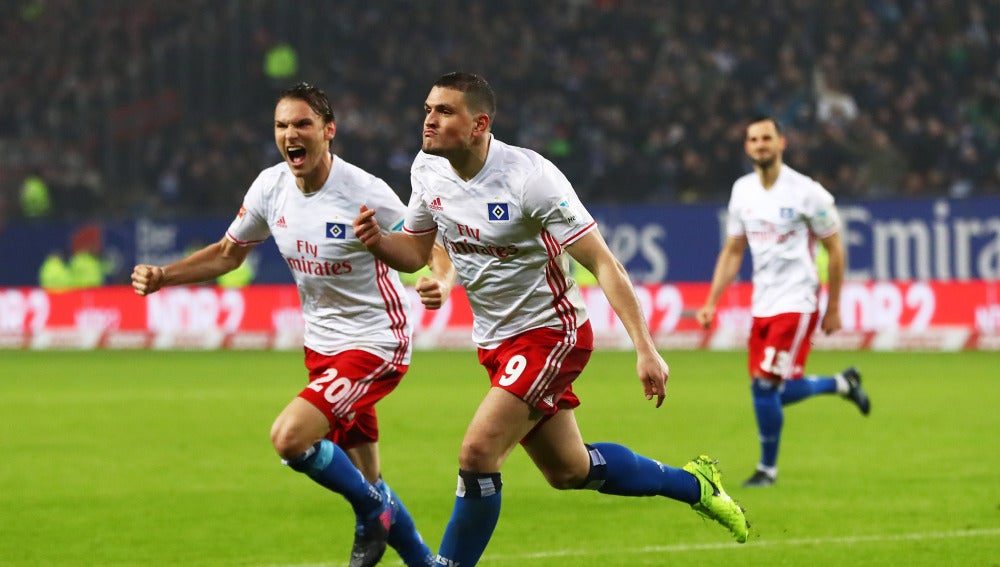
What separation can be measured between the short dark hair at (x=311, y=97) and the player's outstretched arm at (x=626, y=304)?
1552 mm

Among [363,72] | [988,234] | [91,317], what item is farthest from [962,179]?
[91,317]

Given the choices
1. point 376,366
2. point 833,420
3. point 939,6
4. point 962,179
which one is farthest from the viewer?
point 939,6

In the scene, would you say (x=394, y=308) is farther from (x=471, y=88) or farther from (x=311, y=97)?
(x=471, y=88)

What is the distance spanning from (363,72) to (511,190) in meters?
25.4

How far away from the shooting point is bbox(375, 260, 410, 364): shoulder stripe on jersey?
7145mm

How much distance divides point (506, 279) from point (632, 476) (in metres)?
1.03

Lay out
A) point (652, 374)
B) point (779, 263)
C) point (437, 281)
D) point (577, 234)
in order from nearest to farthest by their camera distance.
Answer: point (652, 374)
point (577, 234)
point (437, 281)
point (779, 263)

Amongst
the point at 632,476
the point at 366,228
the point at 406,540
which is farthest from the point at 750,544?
the point at 366,228

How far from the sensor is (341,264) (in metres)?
7.06

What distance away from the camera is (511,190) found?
602 centimetres

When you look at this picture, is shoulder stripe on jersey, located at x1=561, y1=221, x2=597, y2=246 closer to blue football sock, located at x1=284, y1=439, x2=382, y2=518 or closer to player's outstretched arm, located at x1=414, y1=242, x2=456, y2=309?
player's outstretched arm, located at x1=414, y1=242, x2=456, y2=309

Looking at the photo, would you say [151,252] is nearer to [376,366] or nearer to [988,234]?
[988,234]

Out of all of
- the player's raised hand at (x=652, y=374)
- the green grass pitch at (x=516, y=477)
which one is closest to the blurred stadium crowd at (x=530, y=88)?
the green grass pitch at (x=516, y=477)

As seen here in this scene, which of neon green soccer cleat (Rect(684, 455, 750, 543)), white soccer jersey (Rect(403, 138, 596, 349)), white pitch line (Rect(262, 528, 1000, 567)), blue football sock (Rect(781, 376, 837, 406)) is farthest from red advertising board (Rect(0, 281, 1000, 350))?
white soccer jersey (Rect(403, 138, 596, 349))
